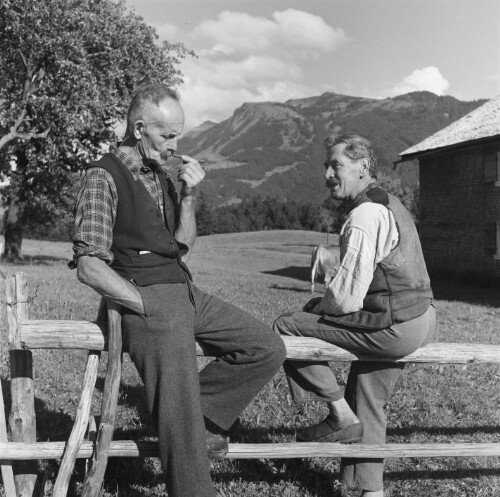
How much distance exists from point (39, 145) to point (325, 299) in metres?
22.8

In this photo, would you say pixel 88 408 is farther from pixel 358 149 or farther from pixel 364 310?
pixel 358 149

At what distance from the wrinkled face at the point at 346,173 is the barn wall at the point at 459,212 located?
24.0 metres

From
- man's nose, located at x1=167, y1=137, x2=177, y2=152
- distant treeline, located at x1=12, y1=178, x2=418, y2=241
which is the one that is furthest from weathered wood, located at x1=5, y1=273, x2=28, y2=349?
distant treeline, located at x1=12, y1=178, x2=418, y2=241

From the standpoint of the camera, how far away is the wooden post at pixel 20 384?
3.87 metres

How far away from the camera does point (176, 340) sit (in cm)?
360

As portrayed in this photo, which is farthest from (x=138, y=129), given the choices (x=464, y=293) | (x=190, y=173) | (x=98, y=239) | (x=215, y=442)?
(x=464, y=293)

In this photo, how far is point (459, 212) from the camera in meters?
28.7

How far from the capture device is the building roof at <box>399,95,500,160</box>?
26406mm

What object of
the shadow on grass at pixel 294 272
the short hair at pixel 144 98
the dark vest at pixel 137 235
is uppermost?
the short hair at pixel 144 98

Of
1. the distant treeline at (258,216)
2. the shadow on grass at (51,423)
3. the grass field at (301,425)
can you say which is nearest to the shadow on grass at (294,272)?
the grass field at (301,425)

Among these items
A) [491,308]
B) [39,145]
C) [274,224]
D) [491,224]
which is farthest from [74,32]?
[274,224]

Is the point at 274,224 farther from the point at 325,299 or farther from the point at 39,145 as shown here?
the point at 325,299

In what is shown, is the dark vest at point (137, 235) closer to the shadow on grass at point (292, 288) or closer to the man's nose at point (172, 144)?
the man's nose at point (172, 144)

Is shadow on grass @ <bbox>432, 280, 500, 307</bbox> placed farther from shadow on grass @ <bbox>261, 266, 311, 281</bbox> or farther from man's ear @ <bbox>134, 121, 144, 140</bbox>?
man's ear @ <bbox>134, 121, 144, 140</bbox>
